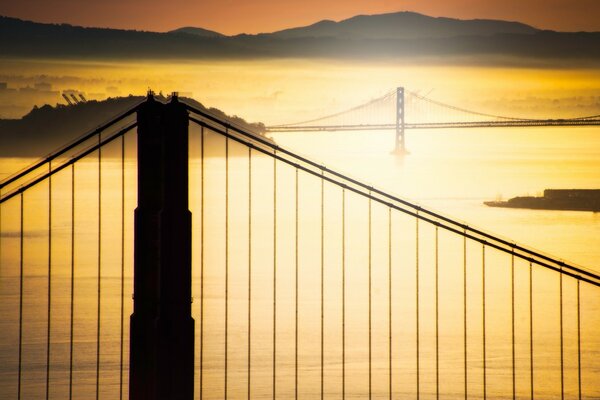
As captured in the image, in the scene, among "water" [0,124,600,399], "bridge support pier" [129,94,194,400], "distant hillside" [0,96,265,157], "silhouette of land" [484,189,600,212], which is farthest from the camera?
"distant hillside" [0,96,265,157]

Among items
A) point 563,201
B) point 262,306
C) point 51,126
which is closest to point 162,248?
point 262,306

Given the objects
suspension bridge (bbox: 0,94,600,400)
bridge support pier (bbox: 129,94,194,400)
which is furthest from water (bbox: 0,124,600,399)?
bridge support pier (bbox: 129,94,194,400)

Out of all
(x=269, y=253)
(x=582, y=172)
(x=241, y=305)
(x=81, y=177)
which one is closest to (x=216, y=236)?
(x=269, y=253)

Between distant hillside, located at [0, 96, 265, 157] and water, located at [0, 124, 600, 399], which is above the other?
distant hillside, located at [0, 96, 265, 157]

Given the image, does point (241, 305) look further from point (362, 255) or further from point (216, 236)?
point (216, 236)

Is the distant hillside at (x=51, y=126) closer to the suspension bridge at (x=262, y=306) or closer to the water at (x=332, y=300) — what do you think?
the water at (x=332, y=300)

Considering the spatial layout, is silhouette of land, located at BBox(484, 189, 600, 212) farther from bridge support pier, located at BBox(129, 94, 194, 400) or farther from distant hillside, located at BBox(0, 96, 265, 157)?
bridge support pier, located at BBox(129, 94, 194, 400)

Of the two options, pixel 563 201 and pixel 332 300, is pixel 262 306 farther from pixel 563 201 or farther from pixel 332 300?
pixel 563 201
